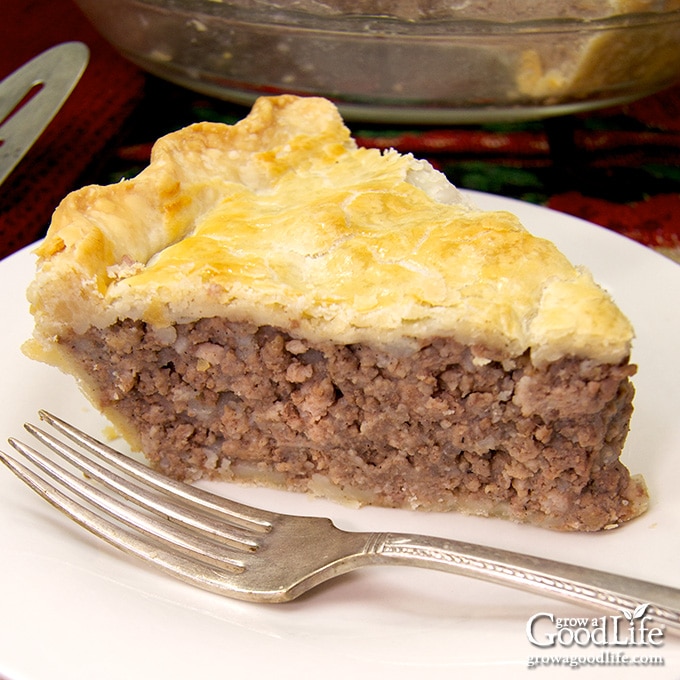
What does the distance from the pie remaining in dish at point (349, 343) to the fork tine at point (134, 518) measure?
308mm

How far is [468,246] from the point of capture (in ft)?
7.14

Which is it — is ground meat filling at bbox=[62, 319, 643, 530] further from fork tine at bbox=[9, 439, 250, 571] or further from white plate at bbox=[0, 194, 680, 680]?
fork tine at bbox=[9, 439, 250, 571]

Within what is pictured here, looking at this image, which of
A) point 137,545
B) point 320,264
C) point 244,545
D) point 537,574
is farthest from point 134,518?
point 537,574

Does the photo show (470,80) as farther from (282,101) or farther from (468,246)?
(468,246)

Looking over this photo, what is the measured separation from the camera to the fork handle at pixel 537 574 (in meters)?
1.64

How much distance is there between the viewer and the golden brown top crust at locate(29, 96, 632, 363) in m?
2.00

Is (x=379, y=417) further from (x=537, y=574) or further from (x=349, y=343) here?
(x=537, y=574)

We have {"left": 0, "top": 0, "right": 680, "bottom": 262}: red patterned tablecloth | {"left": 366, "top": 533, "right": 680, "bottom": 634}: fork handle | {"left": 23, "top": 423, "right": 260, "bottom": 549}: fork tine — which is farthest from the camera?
{"left": 0, "top": 0, "right": 680, "bottom": 262}: red patterned tablecloth

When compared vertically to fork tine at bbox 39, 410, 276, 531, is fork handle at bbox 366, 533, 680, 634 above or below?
below

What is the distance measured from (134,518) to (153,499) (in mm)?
81

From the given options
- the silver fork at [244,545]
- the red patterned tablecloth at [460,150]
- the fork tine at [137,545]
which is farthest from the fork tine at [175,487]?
the red patterned tablecloth at [460,150]

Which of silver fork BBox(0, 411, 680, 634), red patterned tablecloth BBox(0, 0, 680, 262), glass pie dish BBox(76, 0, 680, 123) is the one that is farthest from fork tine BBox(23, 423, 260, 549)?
glass pie dish BBox(76, 0, 680, 123)

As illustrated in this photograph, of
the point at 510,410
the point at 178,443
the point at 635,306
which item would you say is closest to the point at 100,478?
the point at 178,443

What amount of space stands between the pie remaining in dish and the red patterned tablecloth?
4.12 ft
